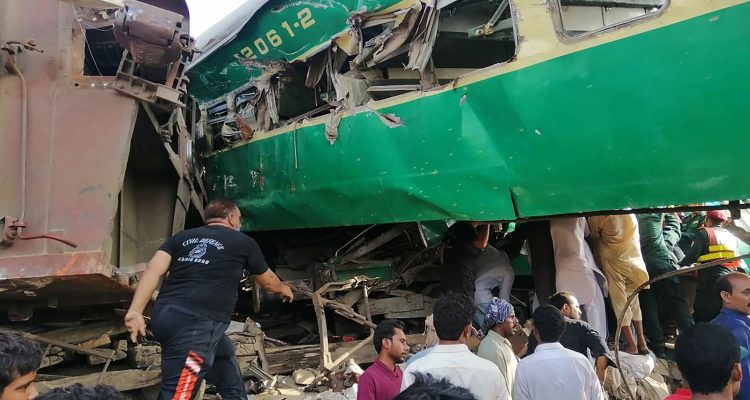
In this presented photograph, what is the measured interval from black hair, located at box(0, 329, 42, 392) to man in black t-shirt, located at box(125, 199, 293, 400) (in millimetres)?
945

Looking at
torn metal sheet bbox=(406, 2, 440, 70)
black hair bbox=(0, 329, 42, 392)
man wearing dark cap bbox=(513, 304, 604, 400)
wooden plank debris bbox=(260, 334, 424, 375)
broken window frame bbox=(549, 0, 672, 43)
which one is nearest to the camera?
black hair bbox=(0, 329, 42, 392)

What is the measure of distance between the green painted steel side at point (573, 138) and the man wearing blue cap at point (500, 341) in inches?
28.5

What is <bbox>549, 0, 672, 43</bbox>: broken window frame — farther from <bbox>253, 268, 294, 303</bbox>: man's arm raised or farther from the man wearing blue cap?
<bbox>253, 268, 294, 303</bbox>: man's arm raised

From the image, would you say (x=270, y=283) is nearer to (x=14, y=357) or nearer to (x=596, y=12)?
(x=14, y=357)

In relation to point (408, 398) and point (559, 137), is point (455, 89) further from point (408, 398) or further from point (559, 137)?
point (408, 398)

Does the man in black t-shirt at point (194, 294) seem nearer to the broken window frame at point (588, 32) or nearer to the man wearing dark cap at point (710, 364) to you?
the man wearing dark cap at point (710, 364)

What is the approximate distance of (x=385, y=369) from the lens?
107 inches

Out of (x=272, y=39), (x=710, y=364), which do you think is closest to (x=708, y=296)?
(x=710, y=364)

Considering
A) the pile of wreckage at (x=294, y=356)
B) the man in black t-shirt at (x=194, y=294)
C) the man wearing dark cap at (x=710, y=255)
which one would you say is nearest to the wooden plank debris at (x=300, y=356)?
the pile of wreckage at (x=294, y=356)

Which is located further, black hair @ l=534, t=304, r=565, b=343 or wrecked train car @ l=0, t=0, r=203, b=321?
wrecked train car @ l=0, t=0, r=203, b=321

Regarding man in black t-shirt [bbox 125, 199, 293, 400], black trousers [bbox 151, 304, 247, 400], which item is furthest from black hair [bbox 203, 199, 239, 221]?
black trousers [bbox 151, 304, 247, 400]

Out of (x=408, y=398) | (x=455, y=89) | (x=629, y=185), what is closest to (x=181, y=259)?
(x=408, y=398)

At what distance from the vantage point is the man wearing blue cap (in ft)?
9.70

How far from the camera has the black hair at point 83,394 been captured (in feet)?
4.30
